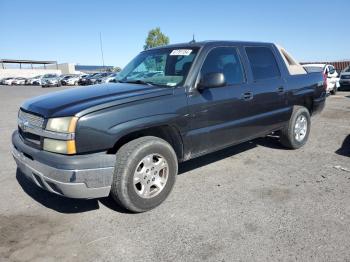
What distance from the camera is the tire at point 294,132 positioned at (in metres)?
5.73

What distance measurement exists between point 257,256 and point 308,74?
13.9 feet

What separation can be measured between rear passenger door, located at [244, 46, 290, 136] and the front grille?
9.09 ft

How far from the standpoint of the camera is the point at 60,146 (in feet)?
10.4

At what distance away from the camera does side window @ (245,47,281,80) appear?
16.1 feet

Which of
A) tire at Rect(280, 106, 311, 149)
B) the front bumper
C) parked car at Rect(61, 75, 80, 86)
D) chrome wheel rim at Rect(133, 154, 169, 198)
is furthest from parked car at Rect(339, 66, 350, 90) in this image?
parked car at Rect(61, 75, 80, 86)

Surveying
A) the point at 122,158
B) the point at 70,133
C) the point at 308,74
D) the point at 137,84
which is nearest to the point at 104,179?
the point at 122,158

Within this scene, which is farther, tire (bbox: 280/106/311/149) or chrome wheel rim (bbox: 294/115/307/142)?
chrome wheel rim (bbox: 294/115/307/142)

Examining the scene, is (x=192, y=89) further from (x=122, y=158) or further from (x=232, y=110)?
(x=122, y=158)

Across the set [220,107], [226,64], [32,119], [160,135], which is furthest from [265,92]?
[32,119]

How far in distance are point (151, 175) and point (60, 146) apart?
1027 mm

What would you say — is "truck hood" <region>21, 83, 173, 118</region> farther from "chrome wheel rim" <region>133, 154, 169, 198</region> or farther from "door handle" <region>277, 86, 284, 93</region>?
"door handle" <region>277, 86, 284, 93</region>

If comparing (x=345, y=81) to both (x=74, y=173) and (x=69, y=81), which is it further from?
(x=69, y=81)

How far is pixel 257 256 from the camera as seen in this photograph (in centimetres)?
283

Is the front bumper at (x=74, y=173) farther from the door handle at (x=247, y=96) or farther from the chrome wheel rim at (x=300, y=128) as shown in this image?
the chrome wheel rim at (x=300, y=128)
